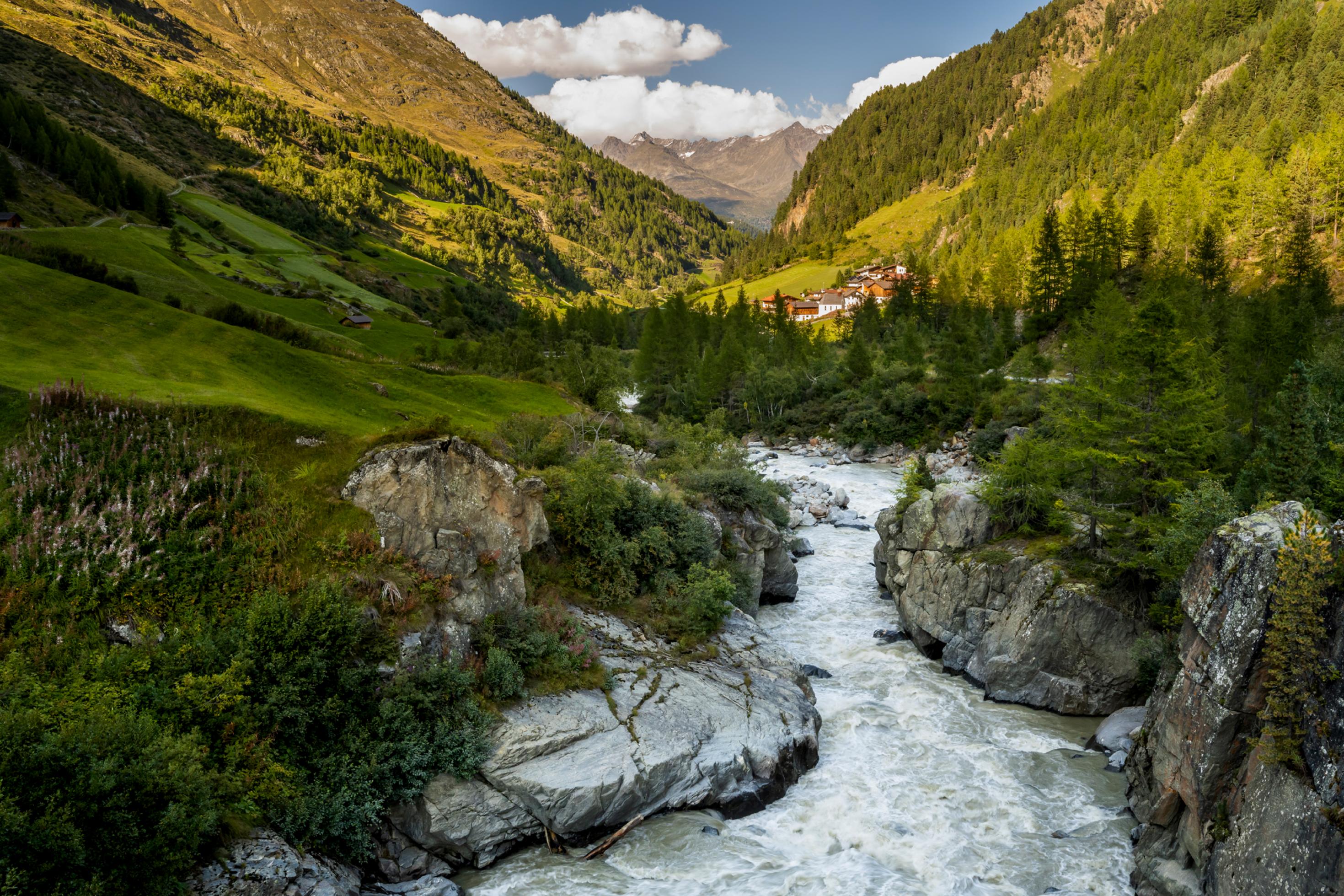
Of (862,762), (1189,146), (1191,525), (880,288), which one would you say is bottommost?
(862,762)

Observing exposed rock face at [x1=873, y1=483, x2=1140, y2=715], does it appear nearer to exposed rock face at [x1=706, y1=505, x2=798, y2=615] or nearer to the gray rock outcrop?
exposed rock face at [x1=706, y1=505, x2=798, y2=615]

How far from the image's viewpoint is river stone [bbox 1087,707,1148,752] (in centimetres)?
1809

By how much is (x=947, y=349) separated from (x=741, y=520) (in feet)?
187

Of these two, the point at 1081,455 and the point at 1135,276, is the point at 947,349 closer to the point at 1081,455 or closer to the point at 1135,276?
the point at 1135,276

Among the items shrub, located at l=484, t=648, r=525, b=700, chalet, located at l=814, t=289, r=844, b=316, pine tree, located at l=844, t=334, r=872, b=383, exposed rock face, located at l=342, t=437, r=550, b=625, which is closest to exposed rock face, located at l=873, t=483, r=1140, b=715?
shrub, located at l=484, t=648, r=525, b=700

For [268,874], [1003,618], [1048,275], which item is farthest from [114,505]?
[1048,275]

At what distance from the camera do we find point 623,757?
14953mm

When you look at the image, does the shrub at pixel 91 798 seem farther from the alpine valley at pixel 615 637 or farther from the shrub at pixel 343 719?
the shrub at pixel 343 719

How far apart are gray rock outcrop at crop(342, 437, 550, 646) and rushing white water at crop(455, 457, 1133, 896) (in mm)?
6002

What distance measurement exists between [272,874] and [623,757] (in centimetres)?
703

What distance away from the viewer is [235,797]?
11.1 meters

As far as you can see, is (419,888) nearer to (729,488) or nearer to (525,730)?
(525,730)

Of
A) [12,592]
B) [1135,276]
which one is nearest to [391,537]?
[12,592]

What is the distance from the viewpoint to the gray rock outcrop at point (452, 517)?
1636 centimetres
